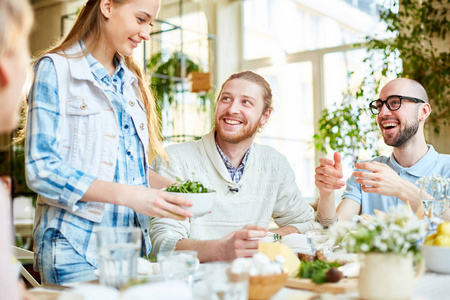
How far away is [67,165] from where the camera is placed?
1.39 meters

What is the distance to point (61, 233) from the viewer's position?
1.49m

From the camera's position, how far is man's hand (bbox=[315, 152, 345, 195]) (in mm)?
1950

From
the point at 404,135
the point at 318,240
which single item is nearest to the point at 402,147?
the point at 404,135

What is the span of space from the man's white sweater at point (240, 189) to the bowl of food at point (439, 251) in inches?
28.5

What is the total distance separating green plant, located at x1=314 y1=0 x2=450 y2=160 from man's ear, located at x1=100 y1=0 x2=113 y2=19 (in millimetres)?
3116

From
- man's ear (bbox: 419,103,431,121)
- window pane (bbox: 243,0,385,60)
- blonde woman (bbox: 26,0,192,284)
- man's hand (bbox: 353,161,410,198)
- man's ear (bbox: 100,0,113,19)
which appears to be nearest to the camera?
blonde woman (bbox: 26,0,192,284)

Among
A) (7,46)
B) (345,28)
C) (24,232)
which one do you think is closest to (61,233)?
(7,46)

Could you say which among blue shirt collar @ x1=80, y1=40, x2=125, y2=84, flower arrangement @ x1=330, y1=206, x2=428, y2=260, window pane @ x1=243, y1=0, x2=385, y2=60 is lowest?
flower arrangement @ x1=330, y1=206, x2=428, y2=260

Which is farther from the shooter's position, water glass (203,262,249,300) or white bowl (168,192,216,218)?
white bowl (168,192,216,218)

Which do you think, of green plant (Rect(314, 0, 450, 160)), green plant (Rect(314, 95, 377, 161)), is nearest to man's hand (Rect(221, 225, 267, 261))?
green plant (Rect(314, 0, 450, 160))

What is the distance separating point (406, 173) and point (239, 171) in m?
0.83

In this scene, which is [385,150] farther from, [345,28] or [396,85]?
[396,85]

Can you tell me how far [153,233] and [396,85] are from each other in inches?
57.3

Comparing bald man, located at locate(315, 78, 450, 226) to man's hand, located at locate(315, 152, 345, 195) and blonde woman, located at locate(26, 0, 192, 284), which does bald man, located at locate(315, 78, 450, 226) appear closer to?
man's hand, located at locate(315, 152, 345, 195)
